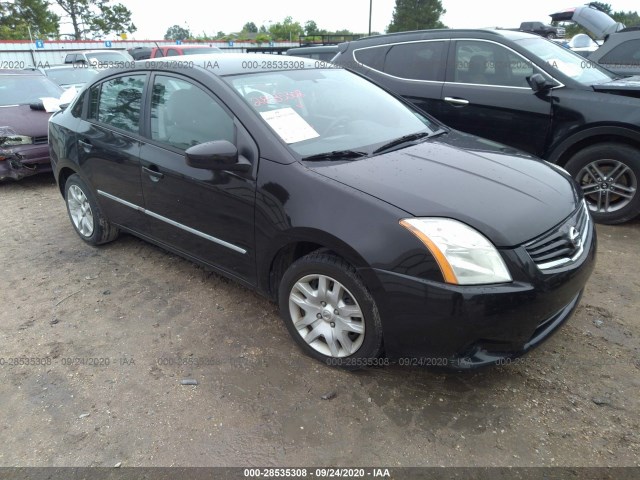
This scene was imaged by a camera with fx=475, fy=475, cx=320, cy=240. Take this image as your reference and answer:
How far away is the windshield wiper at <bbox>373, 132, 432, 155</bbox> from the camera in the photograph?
2836mm

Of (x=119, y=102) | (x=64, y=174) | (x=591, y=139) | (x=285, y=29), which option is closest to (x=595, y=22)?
→ (x=591, y=139)

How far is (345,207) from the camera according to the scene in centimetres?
229

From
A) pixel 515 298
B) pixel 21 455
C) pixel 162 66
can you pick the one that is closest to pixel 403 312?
pixel 515 298

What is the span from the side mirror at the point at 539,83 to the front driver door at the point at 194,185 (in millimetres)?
3086

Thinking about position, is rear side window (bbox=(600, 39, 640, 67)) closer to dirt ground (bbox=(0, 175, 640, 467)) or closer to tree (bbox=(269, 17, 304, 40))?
dirt ground (bbox=(0, 175, 640, 467))

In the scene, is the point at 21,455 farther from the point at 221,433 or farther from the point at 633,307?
the point at 633,307

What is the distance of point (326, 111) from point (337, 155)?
1.68 feet

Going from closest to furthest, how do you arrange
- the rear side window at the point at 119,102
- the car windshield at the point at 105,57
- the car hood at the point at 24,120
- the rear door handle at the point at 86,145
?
the rear side window at the point at 119,102, the rear door handle at the point at 86,145, the car hood at the point at 24,120, the car windshield at the point at 105,57

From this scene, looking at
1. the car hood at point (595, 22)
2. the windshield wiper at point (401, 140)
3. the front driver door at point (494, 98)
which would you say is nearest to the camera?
the windshield wiper at point (401, 140)

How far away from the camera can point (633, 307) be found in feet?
10.2

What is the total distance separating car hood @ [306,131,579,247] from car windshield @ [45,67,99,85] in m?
9.79

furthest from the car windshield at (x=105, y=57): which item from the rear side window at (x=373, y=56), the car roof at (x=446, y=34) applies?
the car roof at (x=446, y=34)

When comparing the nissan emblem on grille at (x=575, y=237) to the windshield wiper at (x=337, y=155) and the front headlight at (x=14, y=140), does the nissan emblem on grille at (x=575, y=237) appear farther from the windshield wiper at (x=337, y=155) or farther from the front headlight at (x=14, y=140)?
the front headlight at (x=14, y=140)

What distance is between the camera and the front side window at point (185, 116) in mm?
2861
